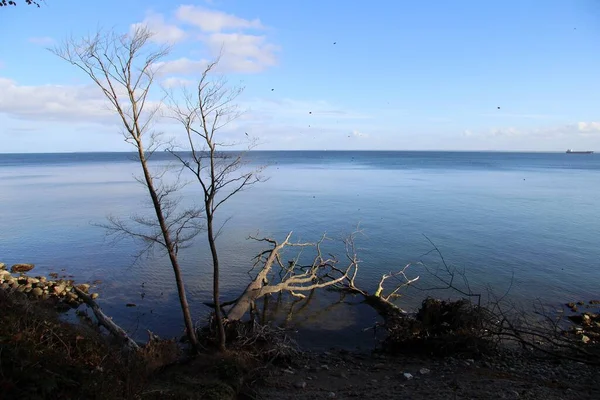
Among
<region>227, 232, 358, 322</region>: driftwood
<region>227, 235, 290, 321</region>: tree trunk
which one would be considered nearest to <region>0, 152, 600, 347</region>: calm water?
<region>227, 232, 358, 322</region>: driftwood

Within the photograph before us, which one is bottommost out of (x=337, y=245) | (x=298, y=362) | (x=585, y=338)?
(x=298, y=362)

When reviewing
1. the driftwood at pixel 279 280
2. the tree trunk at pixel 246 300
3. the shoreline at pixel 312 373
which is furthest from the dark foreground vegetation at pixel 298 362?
the driftwood at pixel 279 280

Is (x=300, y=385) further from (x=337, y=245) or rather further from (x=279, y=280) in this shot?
(x=337, y=245)

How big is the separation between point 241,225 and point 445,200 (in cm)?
2170

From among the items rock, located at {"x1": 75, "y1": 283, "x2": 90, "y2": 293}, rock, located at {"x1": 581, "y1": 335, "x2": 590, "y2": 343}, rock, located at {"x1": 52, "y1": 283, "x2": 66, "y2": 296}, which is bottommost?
rock, located at {"x1": 75, "y1": 283, "x2": 90, "y2": 293}

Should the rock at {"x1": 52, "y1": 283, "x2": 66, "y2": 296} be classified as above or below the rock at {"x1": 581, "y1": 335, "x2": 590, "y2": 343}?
below

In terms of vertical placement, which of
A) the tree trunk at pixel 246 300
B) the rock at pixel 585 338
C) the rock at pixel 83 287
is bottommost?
the rock at pixel 83 287

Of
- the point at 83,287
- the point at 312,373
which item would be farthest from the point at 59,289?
the point at 312,373

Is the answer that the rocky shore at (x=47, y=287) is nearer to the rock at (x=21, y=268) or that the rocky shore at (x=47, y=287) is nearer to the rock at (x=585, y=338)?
the rock at (x=21, y=268)

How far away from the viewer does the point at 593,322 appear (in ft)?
44.2

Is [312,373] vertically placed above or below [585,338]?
below

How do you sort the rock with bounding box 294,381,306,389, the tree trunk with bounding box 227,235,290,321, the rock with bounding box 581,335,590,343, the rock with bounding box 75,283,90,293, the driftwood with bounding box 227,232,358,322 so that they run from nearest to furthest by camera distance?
the rock with bounding box 294,381,306,389 → the rock with bounding box 581,335,590,343 → the tree trunk with bounding box 227,235,290,321 → the driftwood with bounding box 227,232,358,322 → the rock with bounding box 75,283,90,293

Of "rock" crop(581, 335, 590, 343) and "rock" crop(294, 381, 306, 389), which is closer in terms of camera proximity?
"rock" crop(294, 381, 306, 389)

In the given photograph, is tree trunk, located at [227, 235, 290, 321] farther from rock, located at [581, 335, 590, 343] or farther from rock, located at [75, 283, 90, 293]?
rock, located at [581, 335, 590, 343]
